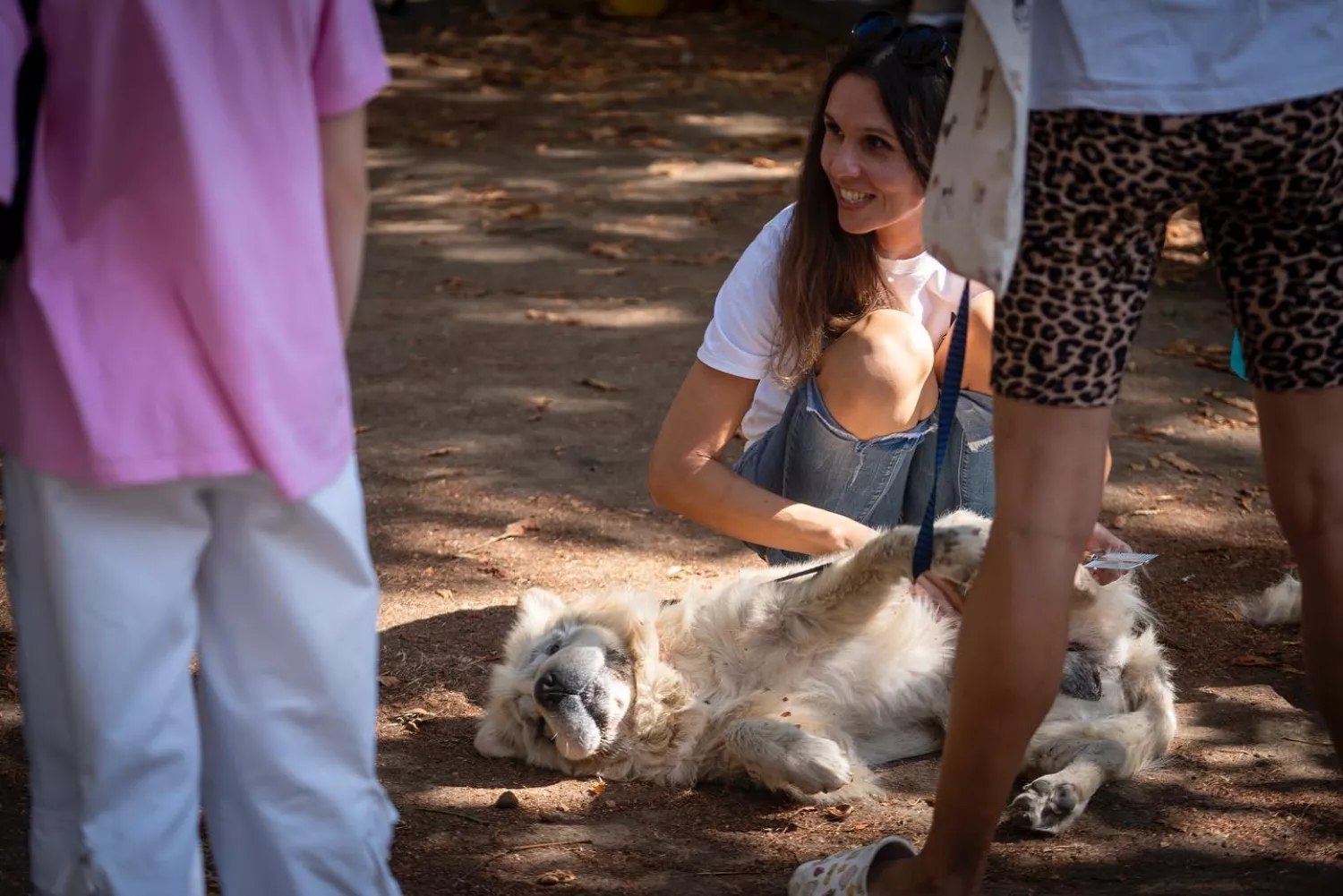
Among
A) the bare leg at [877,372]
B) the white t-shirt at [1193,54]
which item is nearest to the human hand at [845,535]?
the bare leg at [877,372]

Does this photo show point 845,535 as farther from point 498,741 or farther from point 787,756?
point 498,741

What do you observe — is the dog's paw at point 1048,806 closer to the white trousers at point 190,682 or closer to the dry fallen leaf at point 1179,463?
the white trousers at point 190,682

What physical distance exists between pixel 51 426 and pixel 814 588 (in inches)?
75.9

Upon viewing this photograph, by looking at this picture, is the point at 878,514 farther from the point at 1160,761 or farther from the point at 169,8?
the point at 169,8

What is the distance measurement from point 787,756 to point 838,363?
0.94 meters

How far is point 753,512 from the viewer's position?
3260 millimetres

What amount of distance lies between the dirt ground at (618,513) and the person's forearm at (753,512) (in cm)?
57

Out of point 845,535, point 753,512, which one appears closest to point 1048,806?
point 845,535

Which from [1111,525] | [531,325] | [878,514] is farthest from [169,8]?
[531,325]

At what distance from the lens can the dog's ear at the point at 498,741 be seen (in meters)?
3.18

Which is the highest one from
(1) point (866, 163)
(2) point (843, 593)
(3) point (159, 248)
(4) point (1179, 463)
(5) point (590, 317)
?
(3) point (159, 248)

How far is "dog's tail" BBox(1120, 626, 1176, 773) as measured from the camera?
3086 mm

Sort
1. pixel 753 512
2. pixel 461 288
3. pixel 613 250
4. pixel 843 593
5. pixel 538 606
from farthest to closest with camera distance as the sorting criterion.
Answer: pixel 613 250, pixel 461 288, pixel 538 606, pixel 753 512, pixel 843 593

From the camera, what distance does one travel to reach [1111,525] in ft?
13.9
